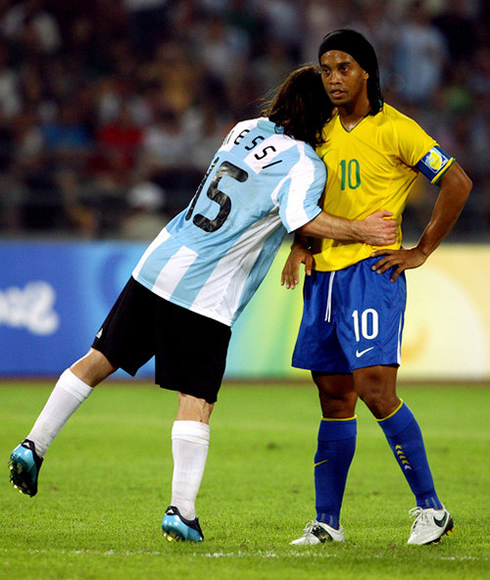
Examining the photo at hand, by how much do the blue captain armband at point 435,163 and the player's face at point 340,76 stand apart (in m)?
0.44

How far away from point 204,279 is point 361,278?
0.72m

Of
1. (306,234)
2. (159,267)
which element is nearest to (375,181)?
(306,234)

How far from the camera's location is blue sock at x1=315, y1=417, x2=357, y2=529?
188 inches

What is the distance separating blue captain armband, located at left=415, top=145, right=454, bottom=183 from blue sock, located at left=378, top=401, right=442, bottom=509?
107 centimetres

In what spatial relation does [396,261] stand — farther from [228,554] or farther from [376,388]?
[228,554]

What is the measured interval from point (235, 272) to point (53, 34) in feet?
34.8

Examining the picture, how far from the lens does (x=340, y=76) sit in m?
4.61

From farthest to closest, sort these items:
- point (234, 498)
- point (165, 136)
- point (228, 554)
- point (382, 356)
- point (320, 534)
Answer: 1. point (165, 136)
2. point (234, 498)
3. point (320, 534)
4. point (382, 356)
5. point (228, 554)

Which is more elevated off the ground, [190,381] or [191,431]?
[190,381]

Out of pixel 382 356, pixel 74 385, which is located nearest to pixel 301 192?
pixel 382 356

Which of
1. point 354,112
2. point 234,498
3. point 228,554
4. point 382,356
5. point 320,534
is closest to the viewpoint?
Result: point 228,554

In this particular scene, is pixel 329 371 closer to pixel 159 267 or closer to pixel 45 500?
pixel 159 267

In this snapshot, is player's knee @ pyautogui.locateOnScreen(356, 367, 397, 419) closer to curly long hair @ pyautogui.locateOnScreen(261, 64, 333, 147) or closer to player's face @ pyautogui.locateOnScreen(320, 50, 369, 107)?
curly long hair @ pyautogui.locateOnScreen(261, 64, 333, 147)

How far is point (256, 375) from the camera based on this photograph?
1198 cm
